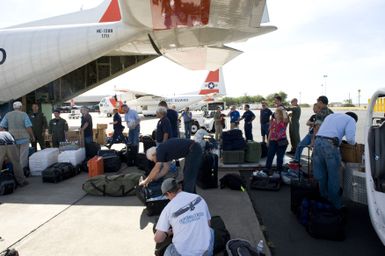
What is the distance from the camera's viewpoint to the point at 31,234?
392 cm

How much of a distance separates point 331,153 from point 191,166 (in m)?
2.01

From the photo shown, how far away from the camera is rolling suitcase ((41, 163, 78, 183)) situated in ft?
21.4

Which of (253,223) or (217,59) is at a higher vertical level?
(217,59)

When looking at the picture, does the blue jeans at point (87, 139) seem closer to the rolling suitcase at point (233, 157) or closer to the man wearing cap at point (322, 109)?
the rolling suitcase at point (233, 157)

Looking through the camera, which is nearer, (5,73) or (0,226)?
(0,226)

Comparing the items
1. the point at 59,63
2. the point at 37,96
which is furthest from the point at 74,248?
the point at 37,96

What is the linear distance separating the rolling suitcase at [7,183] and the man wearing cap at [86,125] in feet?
8.64

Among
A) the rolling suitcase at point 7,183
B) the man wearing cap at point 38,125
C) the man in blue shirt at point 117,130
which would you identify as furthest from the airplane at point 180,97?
the rolling suitcase at point 7,183

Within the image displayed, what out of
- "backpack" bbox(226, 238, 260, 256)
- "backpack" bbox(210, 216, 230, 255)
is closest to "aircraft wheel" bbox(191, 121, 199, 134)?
"backpack" bbox(210, 216, 230, 255)

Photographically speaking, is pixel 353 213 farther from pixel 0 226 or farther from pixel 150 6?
pixel 150 6

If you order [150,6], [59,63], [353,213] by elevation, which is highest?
[150,6]

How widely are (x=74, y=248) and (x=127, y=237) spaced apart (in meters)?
0.65

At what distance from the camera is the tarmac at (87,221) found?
355 centimetres

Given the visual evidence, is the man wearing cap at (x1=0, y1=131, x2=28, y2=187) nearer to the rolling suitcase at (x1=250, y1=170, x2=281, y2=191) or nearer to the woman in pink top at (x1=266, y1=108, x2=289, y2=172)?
the rolling suitcase at (x1=250, y1=170, x2=281, y2=191)
